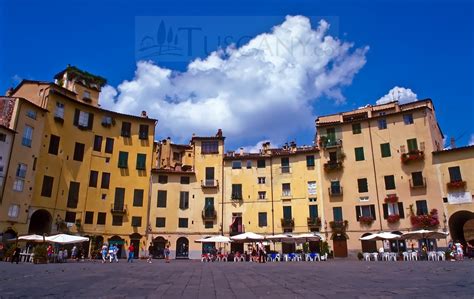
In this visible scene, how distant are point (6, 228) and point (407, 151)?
42730mm

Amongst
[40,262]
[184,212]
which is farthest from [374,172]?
[40,262]

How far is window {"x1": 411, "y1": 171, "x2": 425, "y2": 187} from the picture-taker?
40.3 meters

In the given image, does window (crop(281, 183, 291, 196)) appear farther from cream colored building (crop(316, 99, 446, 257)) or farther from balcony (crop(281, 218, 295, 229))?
cream colored building (crop(316, 99, 446, 257))

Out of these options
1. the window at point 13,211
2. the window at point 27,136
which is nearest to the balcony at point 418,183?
the window at point 13,211

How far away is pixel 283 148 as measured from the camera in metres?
55.4

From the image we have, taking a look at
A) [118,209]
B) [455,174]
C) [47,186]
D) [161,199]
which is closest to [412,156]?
A: [455,174]

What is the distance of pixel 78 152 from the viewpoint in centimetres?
4434

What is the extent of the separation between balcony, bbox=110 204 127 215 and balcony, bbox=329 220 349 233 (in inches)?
1008

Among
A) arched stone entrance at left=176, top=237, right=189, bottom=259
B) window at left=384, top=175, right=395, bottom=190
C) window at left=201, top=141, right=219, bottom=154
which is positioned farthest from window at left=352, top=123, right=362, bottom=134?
arched stone entrance at left=176, top=237, right=189, bottom=259

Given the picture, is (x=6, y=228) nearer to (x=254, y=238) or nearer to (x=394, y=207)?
(x=254, y=238)

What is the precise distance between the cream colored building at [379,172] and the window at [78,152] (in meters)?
29.9

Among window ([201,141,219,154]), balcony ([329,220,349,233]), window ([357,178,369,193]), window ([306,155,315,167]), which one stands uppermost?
window ([201,141,219,154])

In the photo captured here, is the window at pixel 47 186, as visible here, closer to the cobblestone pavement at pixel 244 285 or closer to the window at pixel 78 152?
the window at pixel 78 152

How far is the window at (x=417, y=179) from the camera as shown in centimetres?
4028
